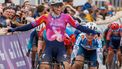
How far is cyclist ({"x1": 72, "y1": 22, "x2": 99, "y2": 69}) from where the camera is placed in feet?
44.5

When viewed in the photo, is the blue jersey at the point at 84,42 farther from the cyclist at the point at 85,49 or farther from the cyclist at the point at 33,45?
the cyclist at the point at 33,45

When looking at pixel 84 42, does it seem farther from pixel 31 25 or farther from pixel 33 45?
pixel 33 45

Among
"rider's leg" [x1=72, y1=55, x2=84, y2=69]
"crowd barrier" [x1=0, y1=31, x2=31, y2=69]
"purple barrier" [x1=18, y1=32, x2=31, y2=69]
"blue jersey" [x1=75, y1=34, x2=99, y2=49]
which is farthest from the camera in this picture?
"purple barrier" [x1=18, y1=32, x2=31, y2=69]

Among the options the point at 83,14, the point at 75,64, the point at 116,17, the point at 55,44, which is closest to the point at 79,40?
the point at 75,64

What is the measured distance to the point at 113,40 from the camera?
18344 millimetres

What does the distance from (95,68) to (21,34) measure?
11.2ft

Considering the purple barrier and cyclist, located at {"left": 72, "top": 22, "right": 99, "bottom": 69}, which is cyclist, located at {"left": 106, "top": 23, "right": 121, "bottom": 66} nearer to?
the purple barrier

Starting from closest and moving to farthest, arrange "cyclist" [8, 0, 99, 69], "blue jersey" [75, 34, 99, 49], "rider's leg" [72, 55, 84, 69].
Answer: "cyclist" [8, 0, 99, 69] → "rider's leg" [72, 55, 84, 69] → "blue jersey" [75, 34, 99, 49]

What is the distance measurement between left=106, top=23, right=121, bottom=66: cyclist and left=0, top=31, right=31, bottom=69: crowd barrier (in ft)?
10.3

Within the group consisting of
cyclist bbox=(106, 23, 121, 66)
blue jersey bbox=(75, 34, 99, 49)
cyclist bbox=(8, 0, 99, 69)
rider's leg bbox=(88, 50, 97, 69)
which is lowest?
cyclist bbox=(106, 23, 121, 66)

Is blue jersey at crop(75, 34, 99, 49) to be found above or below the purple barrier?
above

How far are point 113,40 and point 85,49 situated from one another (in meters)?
4.57

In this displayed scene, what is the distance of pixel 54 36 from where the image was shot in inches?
476

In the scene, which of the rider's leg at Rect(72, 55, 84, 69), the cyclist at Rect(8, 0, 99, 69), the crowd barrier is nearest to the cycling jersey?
the cyclist at Rect(8, 0, 99, 69)
